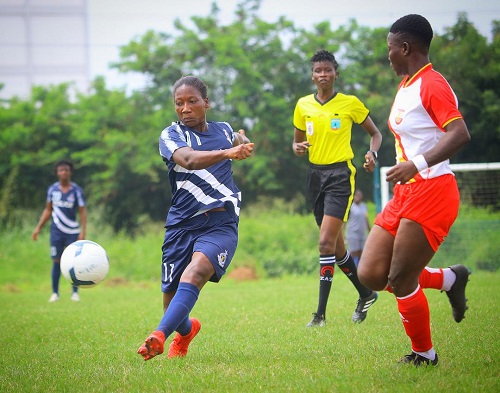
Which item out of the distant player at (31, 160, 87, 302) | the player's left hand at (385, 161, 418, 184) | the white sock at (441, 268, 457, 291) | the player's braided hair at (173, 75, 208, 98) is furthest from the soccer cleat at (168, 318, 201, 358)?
the distant player at (31, 160, 87, 302)

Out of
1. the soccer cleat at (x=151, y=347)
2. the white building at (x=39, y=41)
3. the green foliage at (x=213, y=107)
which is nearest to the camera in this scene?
the soccer cleat at (x=151, y=347)

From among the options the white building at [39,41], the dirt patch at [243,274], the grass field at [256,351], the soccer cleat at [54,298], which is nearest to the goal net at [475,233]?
the dirt patch at [243,274]

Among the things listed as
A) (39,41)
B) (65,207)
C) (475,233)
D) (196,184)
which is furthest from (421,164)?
(39,41)

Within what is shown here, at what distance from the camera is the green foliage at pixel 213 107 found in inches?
930

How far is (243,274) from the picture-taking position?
60.9 ft

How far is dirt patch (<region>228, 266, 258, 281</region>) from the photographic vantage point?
60.5ft

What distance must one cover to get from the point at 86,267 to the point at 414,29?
13.5 ft

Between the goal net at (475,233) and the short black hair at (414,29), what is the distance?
1081 cm

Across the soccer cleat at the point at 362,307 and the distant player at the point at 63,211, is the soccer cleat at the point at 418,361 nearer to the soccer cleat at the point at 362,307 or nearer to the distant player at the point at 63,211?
the soccer cleat at the point at 362,307

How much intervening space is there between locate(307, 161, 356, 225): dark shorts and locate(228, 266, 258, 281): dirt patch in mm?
10259

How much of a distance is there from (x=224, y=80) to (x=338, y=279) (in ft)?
36.0

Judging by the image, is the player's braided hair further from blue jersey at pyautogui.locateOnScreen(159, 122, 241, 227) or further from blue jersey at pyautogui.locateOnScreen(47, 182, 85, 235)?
blue jersey at pyautogui.locateOnScreen(47, 182, 85, 235)

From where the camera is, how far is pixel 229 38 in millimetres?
24281

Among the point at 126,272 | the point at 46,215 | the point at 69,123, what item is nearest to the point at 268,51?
the point at 69,123
